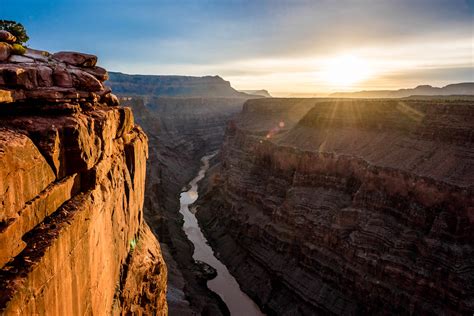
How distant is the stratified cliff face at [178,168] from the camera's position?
38.1 m

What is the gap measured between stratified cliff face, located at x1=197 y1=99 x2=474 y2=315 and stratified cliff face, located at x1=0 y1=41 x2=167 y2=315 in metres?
21.7

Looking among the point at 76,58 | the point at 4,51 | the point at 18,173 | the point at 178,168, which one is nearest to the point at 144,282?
the point at 76,58

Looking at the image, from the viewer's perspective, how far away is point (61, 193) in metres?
11.0

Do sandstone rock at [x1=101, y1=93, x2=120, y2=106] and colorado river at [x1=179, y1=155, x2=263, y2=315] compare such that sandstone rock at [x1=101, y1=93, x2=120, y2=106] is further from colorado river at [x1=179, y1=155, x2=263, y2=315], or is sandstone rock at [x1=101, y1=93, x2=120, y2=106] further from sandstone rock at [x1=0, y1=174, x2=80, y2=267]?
colorado river at [x1=179, y1=155, x2=263, y2=315]

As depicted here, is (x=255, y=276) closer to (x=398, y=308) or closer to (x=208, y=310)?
(x=208, y=310)

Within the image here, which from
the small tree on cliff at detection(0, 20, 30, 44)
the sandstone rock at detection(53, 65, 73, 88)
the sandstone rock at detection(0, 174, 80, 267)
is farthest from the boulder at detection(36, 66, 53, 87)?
the small tree on cliff at detection(0, 20, 30, 44)

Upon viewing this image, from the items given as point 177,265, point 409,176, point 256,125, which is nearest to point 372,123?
point 409,176

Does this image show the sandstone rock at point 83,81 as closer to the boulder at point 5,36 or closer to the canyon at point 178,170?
the boulder at point 5,36

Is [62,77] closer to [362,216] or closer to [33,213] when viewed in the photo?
[33,213]

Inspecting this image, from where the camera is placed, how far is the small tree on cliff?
19547 millimetres

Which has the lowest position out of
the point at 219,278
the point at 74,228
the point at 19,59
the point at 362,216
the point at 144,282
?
the point at 219,278

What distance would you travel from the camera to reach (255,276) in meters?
43.3

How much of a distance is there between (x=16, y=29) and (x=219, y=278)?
33.6m

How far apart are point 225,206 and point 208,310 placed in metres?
24.0
